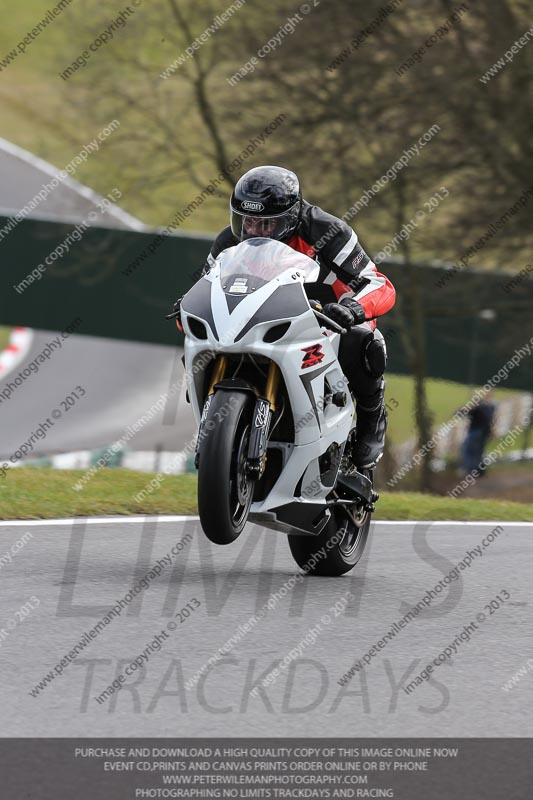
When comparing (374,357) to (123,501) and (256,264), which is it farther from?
(123,501)

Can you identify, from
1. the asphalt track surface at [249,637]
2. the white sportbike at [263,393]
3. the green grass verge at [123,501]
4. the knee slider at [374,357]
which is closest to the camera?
the asphalt track surface at [249,637]

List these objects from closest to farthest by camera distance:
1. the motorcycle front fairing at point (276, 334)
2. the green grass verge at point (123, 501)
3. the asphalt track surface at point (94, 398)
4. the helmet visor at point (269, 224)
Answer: the motorcycle front fairing at point (276, 334), the helmet visor at point (269, 224), the green grass verge at point (123, 501), the asphalt track surface at point (94, 398)

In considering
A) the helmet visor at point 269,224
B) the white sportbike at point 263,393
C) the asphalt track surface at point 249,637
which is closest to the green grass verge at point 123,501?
the asphalt track surface at point 249,637

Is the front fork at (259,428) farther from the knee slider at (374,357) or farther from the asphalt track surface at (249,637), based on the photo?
the knee slider at (374,357)

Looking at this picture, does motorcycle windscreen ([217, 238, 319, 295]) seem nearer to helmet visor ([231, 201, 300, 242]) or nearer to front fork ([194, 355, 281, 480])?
helmet visor ([231, 201, 300, 242])

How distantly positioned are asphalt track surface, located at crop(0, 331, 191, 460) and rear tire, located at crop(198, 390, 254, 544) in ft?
61.4

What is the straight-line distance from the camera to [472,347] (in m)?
24.6

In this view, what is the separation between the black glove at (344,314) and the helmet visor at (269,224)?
410 mm

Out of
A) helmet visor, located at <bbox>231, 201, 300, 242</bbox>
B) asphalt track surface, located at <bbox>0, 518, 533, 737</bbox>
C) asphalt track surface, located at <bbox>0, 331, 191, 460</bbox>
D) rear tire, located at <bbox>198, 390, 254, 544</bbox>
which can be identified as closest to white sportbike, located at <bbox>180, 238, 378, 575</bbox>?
rear tire, located at <bbox>198, 390, 254, 544</bbox>

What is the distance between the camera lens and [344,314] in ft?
20.4

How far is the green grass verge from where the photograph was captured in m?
8.64

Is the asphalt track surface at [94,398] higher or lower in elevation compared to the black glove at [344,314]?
lower

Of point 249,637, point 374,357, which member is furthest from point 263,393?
point 249,637

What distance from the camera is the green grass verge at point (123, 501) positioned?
864 cm
